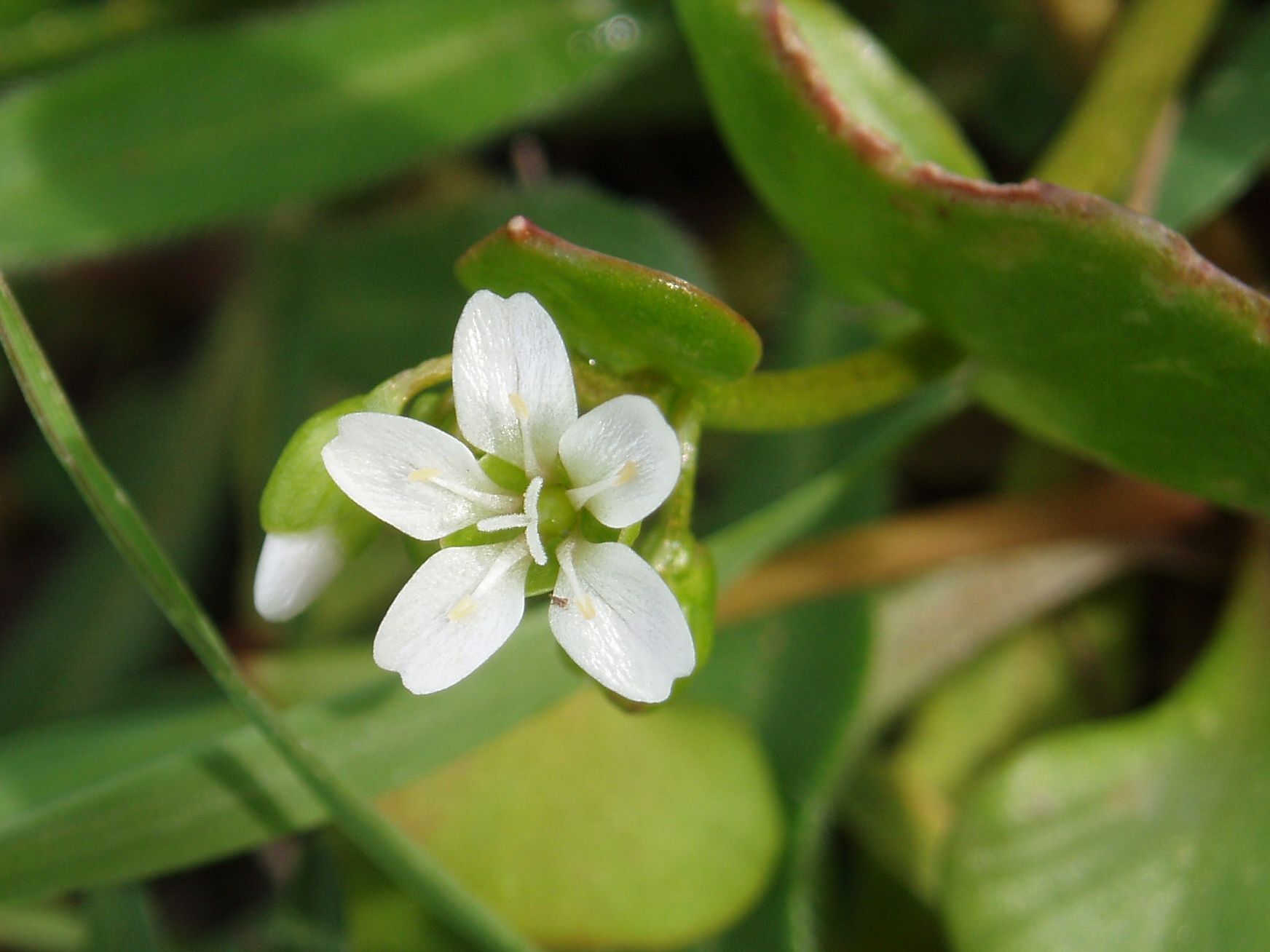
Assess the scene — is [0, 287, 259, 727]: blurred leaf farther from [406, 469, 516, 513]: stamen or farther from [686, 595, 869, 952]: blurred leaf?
[406, 469, 516, 513]: stamen

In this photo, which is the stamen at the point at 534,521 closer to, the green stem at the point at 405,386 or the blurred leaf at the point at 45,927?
the green stem at the point at 405,386

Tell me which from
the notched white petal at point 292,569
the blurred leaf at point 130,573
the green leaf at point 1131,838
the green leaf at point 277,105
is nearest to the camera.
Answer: the notched white petal at point 292,569

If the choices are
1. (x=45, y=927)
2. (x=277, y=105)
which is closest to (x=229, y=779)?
(x=45, y=927)

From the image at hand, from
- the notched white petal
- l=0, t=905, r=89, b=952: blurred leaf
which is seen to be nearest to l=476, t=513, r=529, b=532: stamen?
the notched white petal

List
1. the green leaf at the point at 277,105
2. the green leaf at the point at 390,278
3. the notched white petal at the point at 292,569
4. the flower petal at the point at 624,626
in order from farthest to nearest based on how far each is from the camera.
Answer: the green leaf at the point at 390,278
the green leaf at the point at 277,105
the notched white petal at the point at 292,569
the flower petal at the point at 624,626

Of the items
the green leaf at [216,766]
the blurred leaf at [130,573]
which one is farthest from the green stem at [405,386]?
the blurred leaf at [130,573]

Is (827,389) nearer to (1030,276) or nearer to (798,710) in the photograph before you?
(1030,276)

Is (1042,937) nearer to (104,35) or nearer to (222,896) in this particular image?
(222,896)

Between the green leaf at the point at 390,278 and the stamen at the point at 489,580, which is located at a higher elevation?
the stamen at the point at 489,580
